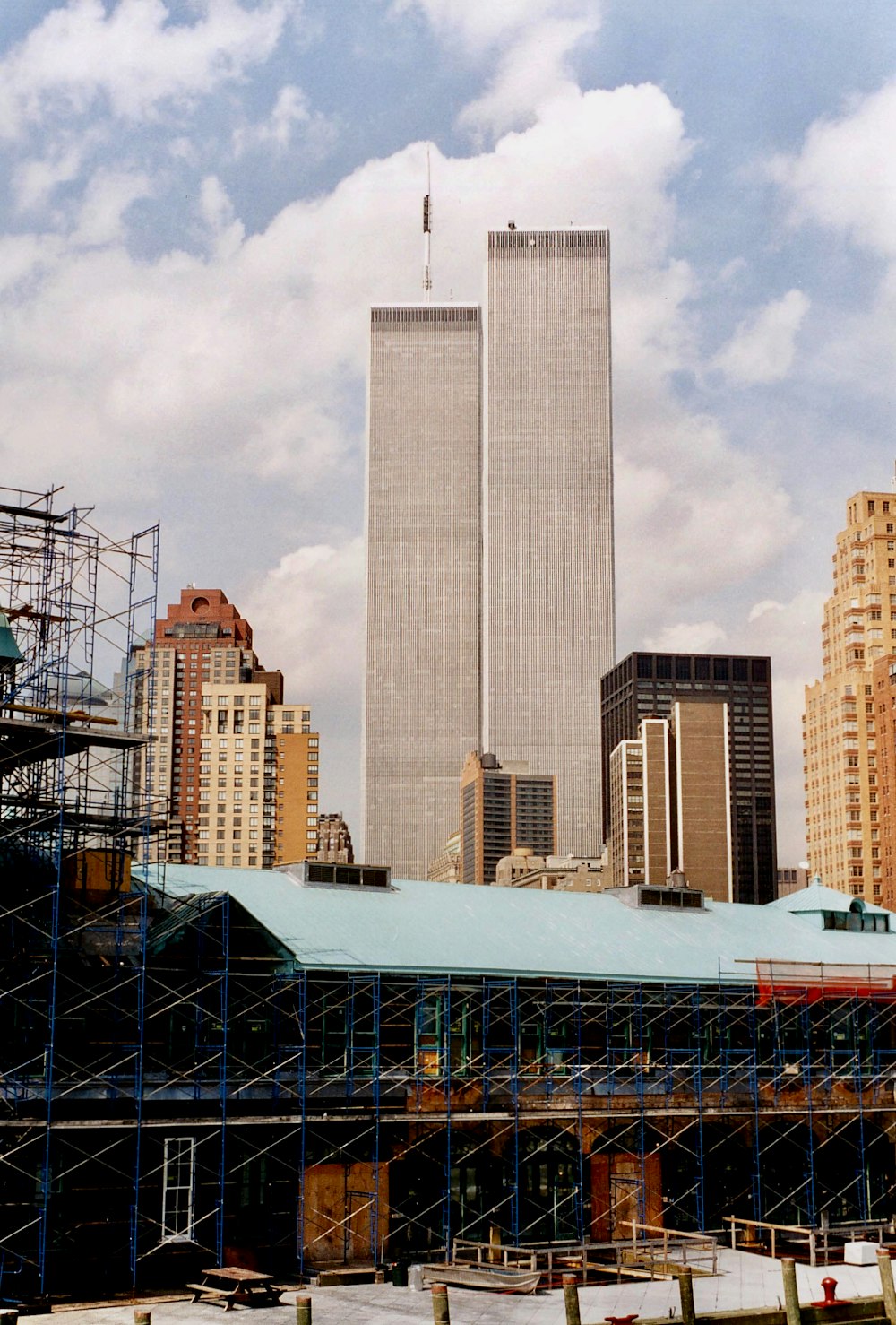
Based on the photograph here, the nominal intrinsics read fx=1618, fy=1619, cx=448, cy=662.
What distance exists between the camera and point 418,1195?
53.5m

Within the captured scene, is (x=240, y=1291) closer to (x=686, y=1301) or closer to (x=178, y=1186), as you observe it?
(x=178, y=1186)

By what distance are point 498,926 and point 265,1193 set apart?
14712 millimetres

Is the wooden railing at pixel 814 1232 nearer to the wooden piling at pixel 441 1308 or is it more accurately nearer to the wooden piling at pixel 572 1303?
the wooden piling at pixel 572 1303

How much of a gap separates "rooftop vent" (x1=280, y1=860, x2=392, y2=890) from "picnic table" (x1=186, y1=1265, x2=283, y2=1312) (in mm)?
17814

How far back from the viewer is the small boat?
4706 cm

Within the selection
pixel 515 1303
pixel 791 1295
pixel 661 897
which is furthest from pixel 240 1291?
pixel 661 897

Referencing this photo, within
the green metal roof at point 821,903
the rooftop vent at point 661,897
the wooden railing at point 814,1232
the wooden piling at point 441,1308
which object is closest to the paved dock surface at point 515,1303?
the wooden railing at point 814,1232

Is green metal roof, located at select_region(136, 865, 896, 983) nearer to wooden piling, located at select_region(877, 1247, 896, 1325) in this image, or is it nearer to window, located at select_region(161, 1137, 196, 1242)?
window, located at select_region(161, 1137, 196, 1242)

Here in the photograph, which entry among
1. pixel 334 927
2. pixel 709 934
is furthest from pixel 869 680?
pixel 334 927

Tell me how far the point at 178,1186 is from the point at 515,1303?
1083cm

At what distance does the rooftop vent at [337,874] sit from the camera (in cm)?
6062

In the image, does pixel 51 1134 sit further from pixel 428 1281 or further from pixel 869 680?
pixel 869 680

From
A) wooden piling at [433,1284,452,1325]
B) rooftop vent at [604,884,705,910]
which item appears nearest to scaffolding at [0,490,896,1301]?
rooftop vent at [604,884,705,910]

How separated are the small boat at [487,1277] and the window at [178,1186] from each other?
24.0 ft
